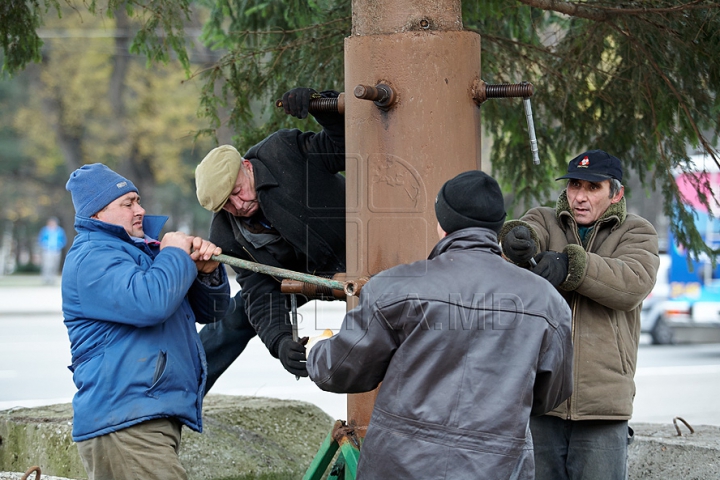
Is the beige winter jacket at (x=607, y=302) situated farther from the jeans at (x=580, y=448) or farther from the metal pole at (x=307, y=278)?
the metal pole at (x=307, y=278)

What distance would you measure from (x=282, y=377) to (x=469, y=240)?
8222 millimetres

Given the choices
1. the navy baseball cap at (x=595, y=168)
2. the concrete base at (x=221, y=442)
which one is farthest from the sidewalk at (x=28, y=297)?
the navy baseball cap at (x=595, y=168)

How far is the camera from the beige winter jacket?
10.2 feet

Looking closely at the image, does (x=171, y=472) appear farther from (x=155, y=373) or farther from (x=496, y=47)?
(x=496, y=47)

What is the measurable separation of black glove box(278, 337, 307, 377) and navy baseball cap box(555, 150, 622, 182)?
1234 mm

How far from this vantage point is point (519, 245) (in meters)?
3.00

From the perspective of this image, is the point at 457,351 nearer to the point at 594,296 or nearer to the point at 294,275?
the point at 294,275

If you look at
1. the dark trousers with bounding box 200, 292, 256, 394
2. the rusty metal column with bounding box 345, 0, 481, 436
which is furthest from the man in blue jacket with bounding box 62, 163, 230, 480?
the dark trousers with bounding box 200, 292, 256, 394

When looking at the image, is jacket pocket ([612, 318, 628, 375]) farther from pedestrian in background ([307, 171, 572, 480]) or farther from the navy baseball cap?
pedestrian in background ([307, 171, 572, 480])

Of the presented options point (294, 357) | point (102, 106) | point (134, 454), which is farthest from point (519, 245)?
point (102, 106)

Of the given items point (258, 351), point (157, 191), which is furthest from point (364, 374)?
point (157, 191)

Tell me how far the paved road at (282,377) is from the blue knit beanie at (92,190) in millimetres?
3706

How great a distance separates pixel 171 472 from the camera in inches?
119

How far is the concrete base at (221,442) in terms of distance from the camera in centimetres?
412
